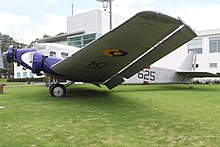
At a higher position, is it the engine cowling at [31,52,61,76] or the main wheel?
the engine cowling at [31,52,61,76]

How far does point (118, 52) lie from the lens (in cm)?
804

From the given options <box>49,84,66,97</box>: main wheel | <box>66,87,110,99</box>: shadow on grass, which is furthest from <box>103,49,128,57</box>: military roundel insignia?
<box>49,84,66,97</box>: main wheel

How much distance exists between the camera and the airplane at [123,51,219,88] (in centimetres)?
1557

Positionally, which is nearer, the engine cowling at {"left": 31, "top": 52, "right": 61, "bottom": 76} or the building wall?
the engine cowling at {"left": 31, "top": 52, "right": 61, "bottom": 76}

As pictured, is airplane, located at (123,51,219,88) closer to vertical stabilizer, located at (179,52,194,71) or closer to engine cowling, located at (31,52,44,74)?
vertical stabilizer, located at (179,52,194,71)

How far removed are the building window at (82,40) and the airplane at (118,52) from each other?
25896 mm

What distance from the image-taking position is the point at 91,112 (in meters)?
7.43

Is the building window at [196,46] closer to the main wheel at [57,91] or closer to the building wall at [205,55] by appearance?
the building wall at [205,55]

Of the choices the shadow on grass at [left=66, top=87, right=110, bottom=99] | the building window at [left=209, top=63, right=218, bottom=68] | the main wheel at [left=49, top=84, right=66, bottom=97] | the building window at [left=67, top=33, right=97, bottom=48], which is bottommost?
the shadow on grass at [left=66, top=87, right=110, bottom=99]

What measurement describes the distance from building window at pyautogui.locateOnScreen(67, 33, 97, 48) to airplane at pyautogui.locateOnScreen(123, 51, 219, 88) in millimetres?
21450

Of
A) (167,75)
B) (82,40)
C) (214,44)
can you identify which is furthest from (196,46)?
(82,40)

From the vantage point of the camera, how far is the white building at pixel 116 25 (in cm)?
2914

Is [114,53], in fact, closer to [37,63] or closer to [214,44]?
[37,63]

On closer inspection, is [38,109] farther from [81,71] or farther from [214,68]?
[214,68]
